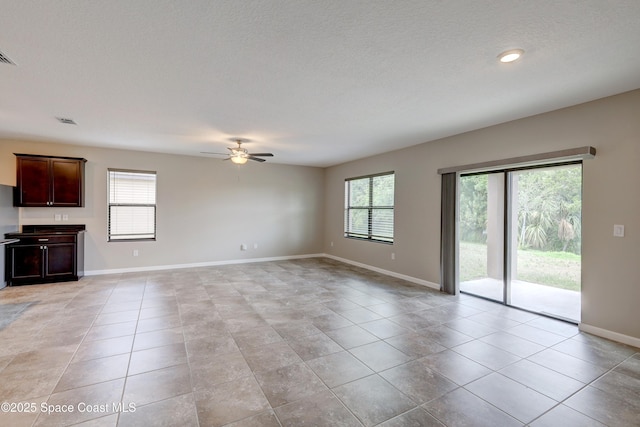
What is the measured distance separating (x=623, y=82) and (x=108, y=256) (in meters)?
8.29

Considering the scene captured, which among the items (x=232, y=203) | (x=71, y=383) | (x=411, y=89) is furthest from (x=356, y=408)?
(x=232, y=203)

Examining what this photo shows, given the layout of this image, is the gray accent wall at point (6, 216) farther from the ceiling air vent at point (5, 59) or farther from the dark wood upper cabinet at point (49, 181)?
the ceiling air vent at point (5, 59)

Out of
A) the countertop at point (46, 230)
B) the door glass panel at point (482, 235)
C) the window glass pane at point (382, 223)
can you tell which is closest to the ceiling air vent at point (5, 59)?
the countertop at point (46, 230)

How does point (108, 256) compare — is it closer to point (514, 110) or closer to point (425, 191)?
point (425, 191)

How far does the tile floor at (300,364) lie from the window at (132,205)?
6.56 feet

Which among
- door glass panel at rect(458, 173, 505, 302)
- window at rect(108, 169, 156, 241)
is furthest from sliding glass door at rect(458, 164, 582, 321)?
window at rect(108, 169, 156, 241)

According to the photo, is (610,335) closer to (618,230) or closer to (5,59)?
(618,230)

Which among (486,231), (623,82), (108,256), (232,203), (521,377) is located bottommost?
(521,377)

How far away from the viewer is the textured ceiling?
1.87 meters

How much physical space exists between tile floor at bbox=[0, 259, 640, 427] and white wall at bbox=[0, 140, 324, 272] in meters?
1.86

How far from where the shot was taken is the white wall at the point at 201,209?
231 inches

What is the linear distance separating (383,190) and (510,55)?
169 inches

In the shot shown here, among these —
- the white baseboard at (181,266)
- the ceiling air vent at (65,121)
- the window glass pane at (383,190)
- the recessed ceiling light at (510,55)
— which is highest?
the ceiling air vent at (65,121)

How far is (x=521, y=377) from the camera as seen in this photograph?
2.42 metres
